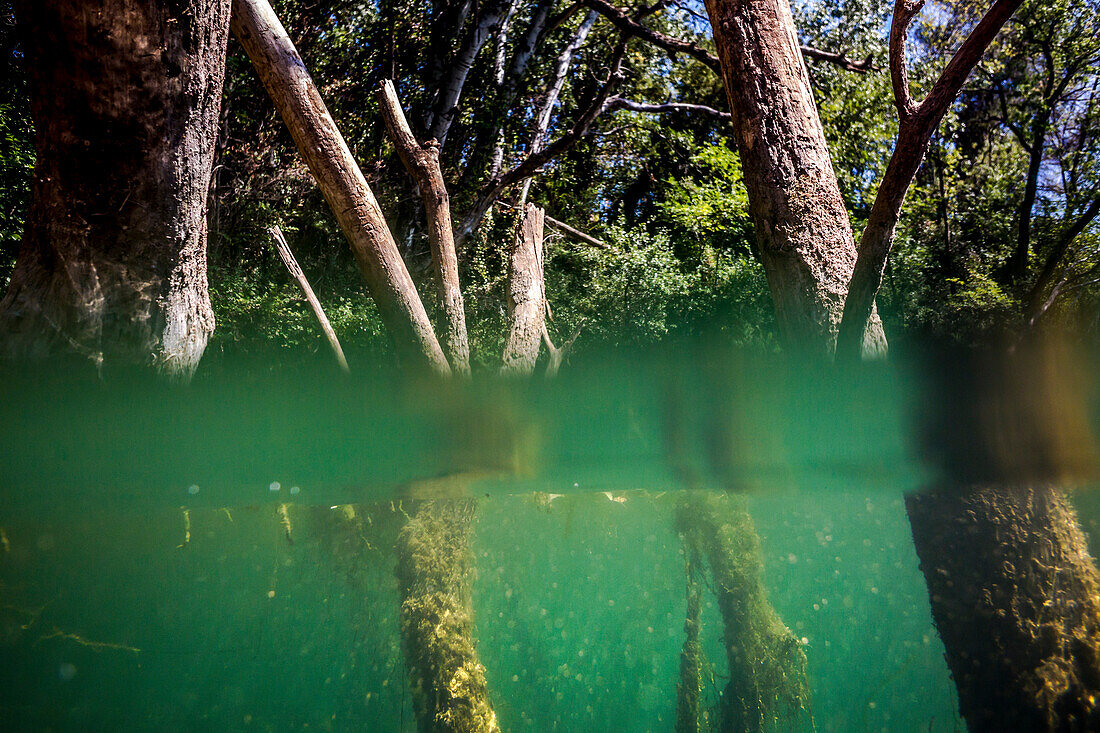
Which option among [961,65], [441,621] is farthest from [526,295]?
[961,65]

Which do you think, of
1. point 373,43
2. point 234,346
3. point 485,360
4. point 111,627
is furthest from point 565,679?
point 373,43

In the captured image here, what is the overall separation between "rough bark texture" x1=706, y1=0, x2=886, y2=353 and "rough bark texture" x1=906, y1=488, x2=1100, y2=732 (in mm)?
1947

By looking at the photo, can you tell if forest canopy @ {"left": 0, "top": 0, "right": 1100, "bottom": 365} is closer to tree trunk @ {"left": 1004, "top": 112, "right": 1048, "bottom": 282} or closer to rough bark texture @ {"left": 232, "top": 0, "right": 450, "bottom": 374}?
tree trunk @ {"left": 1004, "top": 112, "right": 1048, "bottom": 282}

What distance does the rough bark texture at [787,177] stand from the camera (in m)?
2.87

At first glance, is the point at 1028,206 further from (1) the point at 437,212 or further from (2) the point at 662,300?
(1) the point at 437,212

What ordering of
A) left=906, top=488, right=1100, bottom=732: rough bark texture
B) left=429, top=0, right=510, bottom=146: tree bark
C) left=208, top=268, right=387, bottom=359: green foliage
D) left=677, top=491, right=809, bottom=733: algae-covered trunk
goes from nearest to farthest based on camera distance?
1. left=906, top=488, right=1100, bottom=732: rough bark texture
2. left=677, top=491, right=809, bottom=733: algae-covered trunk
3. left=208, top=268, right=387, bottom=359: green foliage
4. left=429, top=0, right=510, bottom=146: tree bark

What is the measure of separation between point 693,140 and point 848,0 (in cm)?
300

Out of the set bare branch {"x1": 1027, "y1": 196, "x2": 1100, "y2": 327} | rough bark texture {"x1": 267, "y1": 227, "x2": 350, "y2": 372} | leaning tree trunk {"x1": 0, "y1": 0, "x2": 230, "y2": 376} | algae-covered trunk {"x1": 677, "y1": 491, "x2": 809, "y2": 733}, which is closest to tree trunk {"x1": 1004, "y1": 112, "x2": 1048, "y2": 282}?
bare branch {"x1": 1027, "y1": 196, "x2": 1100, "y2": 327}

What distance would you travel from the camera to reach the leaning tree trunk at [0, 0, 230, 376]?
7.59ft

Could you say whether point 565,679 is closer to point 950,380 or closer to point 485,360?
Answer: point 485,360

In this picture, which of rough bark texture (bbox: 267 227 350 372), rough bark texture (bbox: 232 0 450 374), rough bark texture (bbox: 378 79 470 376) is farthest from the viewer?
rough bark texture (bbox: 267 227 350 372)

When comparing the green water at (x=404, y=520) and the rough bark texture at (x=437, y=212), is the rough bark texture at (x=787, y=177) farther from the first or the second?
the rough bark texture at (x=437, y=212)

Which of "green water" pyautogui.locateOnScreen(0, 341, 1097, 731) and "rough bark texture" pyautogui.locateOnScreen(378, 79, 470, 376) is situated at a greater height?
"rough bark texture" pyautogui.locateOnScreen(378, 79, 470, 376)

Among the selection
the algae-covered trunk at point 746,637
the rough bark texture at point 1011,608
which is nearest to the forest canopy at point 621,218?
the algae-covered trunk at point 746,637
